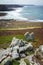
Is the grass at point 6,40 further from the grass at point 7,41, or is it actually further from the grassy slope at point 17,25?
the grassy slope at point 17,25

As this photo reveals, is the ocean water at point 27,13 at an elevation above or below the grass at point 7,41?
above

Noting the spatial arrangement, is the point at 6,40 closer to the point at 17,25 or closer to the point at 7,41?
the point at 7,41

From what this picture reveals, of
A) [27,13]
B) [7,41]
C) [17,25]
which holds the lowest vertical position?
[7,41]

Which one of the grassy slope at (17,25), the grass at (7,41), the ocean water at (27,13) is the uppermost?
the ocean water at (27,13)

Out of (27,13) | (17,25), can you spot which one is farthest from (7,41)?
(27,13)

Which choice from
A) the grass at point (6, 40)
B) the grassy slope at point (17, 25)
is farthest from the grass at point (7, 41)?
the grassy slope at point (17, 25)

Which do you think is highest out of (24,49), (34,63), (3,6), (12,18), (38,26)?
(3,6)

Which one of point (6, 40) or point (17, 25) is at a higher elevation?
point (17, 25)

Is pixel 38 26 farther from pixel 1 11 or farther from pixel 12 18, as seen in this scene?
pixel 1 11

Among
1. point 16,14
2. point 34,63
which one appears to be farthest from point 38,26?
point 34,63
